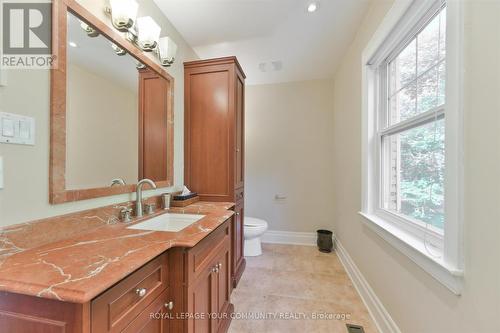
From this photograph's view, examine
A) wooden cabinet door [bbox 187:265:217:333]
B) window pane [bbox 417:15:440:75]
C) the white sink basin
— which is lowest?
wooden cabinet door [bbox 187:265:217:333]

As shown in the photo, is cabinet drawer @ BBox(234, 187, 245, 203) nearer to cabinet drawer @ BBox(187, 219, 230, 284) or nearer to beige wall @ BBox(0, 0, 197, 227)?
cabinet drawer @ BBox(187, 219, 230, 284)

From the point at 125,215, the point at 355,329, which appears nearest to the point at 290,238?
the point at 355,329

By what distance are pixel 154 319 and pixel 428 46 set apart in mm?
1907

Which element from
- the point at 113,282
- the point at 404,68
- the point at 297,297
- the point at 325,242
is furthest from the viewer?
the point at 325,242

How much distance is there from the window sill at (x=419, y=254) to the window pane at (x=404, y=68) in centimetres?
98

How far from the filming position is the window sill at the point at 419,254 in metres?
0.84

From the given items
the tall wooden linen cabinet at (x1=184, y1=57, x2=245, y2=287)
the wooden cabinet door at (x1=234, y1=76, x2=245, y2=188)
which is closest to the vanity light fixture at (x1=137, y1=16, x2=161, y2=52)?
the tall wooden linen cabinet at (x1=184, y1=57, x2=245, y2=287)

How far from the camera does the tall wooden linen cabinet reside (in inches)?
77.9

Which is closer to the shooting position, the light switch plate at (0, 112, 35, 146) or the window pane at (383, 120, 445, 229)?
the light switch plate at (0, 112, 35, 146)

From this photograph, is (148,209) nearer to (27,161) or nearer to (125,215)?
(125,215)

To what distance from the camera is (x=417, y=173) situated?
125 centimetres

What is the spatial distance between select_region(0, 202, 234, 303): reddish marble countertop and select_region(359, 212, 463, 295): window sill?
1058 millimetres

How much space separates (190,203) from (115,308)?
118 centimetres

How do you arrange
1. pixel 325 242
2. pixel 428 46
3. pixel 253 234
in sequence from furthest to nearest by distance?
pixel 325 242 < pixel 253 234 < pixel 428 46
